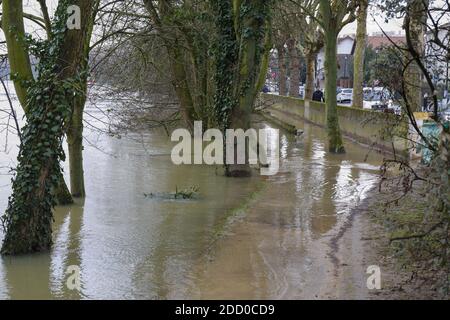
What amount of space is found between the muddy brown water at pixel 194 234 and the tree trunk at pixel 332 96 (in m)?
2.41

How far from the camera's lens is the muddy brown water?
884 centimetres

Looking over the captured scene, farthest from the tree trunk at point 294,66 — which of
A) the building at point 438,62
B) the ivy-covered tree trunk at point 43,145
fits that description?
the building at point 438,62

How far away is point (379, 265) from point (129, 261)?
12.5ft

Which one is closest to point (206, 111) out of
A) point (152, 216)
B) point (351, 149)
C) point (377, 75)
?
point (351, 149)

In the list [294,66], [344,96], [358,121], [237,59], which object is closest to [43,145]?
[237,59]

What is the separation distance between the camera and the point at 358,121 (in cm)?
2773

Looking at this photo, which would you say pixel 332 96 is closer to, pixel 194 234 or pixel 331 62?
pixel 331 62

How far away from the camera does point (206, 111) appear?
83.4 feet

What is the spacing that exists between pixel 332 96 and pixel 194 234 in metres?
13.6

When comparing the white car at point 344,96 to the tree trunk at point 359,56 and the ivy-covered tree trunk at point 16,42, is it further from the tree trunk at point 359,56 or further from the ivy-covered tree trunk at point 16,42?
the ivy-covered tree trunk at point 16,42

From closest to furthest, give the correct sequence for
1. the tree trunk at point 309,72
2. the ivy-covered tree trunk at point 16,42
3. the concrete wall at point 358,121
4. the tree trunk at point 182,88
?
the concrete wall at point 358,121 → the ivy-covered tree trunk at point 16,42 → the tree trunk at point 182,88 → the tree trunk at point 309,72

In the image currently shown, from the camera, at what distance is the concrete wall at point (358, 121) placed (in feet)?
30.5

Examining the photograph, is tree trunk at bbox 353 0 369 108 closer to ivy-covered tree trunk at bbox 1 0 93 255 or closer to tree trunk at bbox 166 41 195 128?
tree trunk at bbox 166 41 195 128
